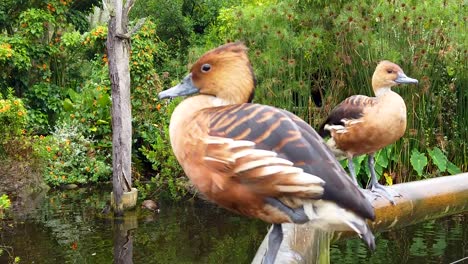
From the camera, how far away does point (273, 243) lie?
162 cm

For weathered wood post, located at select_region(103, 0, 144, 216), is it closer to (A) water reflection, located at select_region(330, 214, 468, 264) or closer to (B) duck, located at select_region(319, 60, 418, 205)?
(A) water reflection, located at select_region(330, 214, 468, 264)

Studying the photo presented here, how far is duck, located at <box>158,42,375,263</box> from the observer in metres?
1.46

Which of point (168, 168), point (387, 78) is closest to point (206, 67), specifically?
point (387, 78)

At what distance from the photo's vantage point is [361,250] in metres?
5.71

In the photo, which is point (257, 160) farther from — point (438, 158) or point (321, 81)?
point (321, 81)

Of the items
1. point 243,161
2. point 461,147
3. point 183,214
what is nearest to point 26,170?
point 183,214

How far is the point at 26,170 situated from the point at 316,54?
4.01m

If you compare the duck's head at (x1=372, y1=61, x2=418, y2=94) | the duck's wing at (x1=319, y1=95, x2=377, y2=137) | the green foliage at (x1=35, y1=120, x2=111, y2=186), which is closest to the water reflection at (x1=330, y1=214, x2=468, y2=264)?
the duck's head at (x1=372, y1=61, x2=418, y2=94)

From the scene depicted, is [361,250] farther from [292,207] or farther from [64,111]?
[64,111]

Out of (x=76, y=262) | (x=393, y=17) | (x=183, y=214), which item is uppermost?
(x=393, y=17)

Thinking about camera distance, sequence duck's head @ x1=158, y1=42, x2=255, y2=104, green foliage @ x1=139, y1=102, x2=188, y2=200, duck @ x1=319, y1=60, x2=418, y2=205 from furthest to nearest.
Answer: green foliage @ x1=139, y1=102, x2=188, y2=200
duck @ x1=319, y1=60, x2=418, y2=205
duck's head @ x1=158, y1=42, x2=255, y2=104

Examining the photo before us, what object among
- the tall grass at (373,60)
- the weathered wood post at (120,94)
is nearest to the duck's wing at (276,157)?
the tall grass at (373,60)

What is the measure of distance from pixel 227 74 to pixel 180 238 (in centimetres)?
504

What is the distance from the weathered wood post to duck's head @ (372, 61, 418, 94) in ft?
14.4
